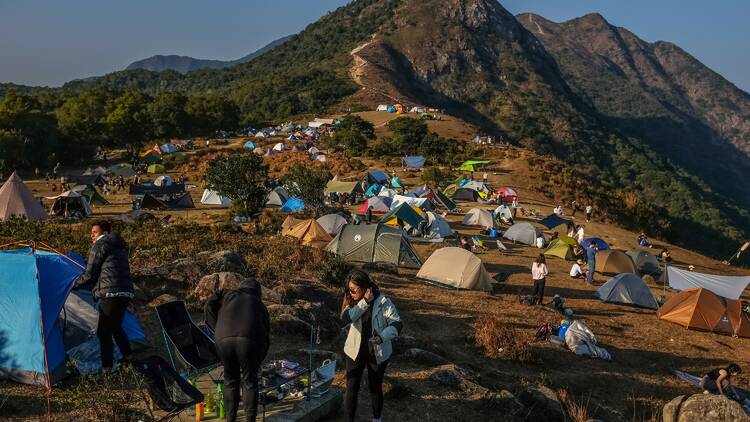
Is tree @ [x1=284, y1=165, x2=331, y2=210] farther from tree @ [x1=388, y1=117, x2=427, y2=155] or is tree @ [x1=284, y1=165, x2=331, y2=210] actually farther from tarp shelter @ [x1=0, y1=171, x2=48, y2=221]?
tree @ [x1=388, y1=117, x2=427, y2=155]

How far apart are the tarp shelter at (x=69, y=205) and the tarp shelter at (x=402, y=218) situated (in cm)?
1398

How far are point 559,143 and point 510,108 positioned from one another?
17369mm

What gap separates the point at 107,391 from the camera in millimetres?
5477

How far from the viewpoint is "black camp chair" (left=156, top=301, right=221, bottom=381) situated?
19.8ft

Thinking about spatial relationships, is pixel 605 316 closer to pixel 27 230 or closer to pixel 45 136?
pixel 27 230

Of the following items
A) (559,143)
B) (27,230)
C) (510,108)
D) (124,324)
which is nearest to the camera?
(124,324)

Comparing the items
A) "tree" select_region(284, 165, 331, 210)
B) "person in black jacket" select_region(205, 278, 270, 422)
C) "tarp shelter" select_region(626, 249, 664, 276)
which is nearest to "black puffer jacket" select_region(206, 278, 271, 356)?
"person in black jacket" select_region(205, 278, 270, 422)

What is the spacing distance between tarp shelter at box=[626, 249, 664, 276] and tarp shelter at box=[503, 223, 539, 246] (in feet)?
13.2

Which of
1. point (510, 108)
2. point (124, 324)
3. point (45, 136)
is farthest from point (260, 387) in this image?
point (510, 108)

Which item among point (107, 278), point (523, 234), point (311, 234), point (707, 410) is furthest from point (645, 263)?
point (107, 278)

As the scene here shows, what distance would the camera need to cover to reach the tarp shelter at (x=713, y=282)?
15.8 metres

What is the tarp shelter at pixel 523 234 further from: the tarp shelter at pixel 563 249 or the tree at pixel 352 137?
the tree at pixel 352 137

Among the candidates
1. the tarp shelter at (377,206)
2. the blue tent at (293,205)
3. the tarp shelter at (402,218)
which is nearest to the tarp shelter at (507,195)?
the tarp shelter at (377,206)

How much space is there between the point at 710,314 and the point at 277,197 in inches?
863
